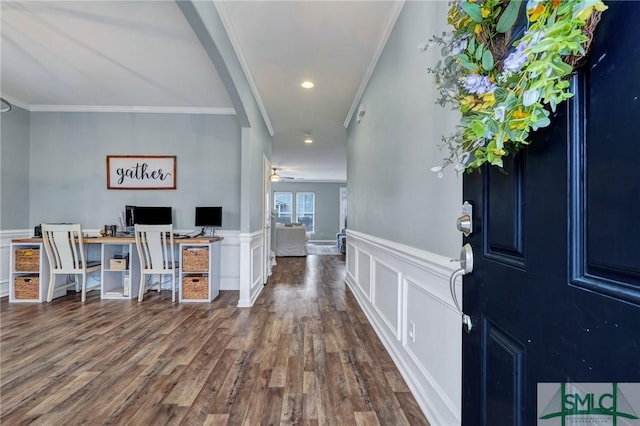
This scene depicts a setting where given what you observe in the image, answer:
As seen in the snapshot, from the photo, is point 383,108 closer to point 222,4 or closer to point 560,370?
point 222,4

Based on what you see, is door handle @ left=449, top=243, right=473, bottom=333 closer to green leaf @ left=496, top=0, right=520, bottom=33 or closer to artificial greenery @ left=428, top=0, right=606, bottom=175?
artificial greenery @ left=428, top=0, right=606, bottom=175

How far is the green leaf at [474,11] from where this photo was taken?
0.69 m

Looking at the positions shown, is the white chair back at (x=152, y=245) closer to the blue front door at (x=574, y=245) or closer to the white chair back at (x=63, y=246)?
the white chair back at (x=63, y=246)

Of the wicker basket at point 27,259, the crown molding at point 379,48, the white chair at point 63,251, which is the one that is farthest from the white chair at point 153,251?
the crown molding at point 379,48

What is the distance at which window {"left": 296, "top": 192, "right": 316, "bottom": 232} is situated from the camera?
1292 cm

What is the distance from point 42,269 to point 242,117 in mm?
3201

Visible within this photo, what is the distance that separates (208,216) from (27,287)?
2320 mm

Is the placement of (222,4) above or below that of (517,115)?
above

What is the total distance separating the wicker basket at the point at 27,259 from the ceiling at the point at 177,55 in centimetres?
202

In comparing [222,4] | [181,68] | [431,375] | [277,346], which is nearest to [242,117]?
[181,68]

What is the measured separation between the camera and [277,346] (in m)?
2.58

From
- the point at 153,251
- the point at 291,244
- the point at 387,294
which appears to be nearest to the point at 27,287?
the point at 153,251

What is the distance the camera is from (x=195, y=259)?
3951 mm

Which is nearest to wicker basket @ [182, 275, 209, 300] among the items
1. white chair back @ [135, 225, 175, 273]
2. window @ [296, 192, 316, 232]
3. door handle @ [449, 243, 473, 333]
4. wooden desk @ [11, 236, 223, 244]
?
white chair back @ [135, 225, 175, 273]
